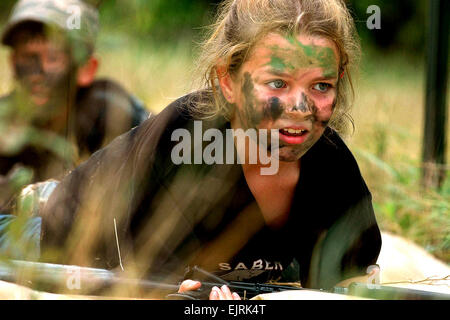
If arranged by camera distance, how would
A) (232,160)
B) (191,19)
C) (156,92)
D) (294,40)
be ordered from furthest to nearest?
(191,19) → (156,92) → (232,160) → (294,40)

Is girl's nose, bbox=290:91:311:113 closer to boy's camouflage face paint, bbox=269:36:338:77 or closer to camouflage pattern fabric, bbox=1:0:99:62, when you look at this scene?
boy's camouflage face paint, bbox=269:36:338:77

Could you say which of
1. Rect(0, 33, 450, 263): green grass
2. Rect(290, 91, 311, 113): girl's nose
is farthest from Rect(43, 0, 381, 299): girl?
Rect(0, 33, 450, 263): green grass

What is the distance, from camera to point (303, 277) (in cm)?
172

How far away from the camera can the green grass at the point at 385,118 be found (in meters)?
2.11

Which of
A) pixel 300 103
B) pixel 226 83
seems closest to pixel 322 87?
pixel 300 103

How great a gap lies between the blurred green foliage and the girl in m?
0.32

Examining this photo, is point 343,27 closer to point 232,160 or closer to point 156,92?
point 232,160

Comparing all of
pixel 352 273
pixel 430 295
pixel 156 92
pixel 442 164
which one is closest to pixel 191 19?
pixel 156 92

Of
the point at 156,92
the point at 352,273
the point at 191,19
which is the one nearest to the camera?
the point at 352,273

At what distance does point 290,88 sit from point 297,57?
0.07 meters

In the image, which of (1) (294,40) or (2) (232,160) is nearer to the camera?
(1) (294,40)

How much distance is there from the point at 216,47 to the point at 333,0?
0.93 feet

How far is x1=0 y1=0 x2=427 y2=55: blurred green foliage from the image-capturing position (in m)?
1.89

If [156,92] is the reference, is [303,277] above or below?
below
